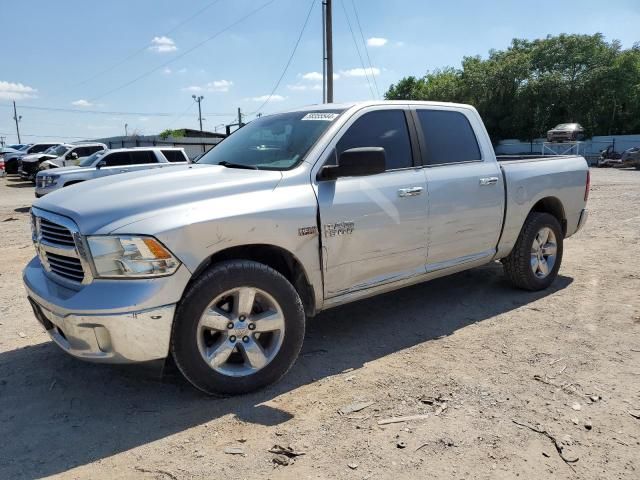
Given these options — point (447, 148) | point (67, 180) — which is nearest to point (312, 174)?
point (447, 148)

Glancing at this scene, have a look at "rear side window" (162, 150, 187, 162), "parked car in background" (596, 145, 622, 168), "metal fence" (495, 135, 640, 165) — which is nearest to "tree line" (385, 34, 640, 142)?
"metal fence" (495, 135, 640, 165)

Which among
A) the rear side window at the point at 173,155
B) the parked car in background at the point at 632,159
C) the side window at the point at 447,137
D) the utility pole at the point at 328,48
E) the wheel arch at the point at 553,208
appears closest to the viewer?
the side window at the point at 447,137

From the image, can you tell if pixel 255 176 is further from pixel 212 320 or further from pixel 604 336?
pixel 604 336

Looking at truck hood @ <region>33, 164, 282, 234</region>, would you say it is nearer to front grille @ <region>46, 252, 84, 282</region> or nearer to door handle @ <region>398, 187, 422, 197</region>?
front grille @ <region>46, 252, 84, 282</region>

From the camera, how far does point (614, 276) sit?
6.18m

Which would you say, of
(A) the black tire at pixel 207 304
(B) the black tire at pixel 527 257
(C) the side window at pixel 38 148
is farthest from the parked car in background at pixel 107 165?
(C) the side window at pixel 38 148

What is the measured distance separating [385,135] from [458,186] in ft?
2.67

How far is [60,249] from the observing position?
3.24 m

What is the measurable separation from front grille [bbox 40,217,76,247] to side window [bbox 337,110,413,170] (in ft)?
6.44

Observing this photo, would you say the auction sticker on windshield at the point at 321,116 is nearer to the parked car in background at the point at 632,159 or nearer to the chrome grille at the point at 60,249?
the chrome grille at the point at 60,249

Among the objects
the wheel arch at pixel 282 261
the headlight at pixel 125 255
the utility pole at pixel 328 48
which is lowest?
the wheel arch at pixel 282 261

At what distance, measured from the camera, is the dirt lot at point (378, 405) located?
2.73 meters

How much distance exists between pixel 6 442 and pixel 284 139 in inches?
106

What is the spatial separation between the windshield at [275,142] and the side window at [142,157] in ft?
38.6
